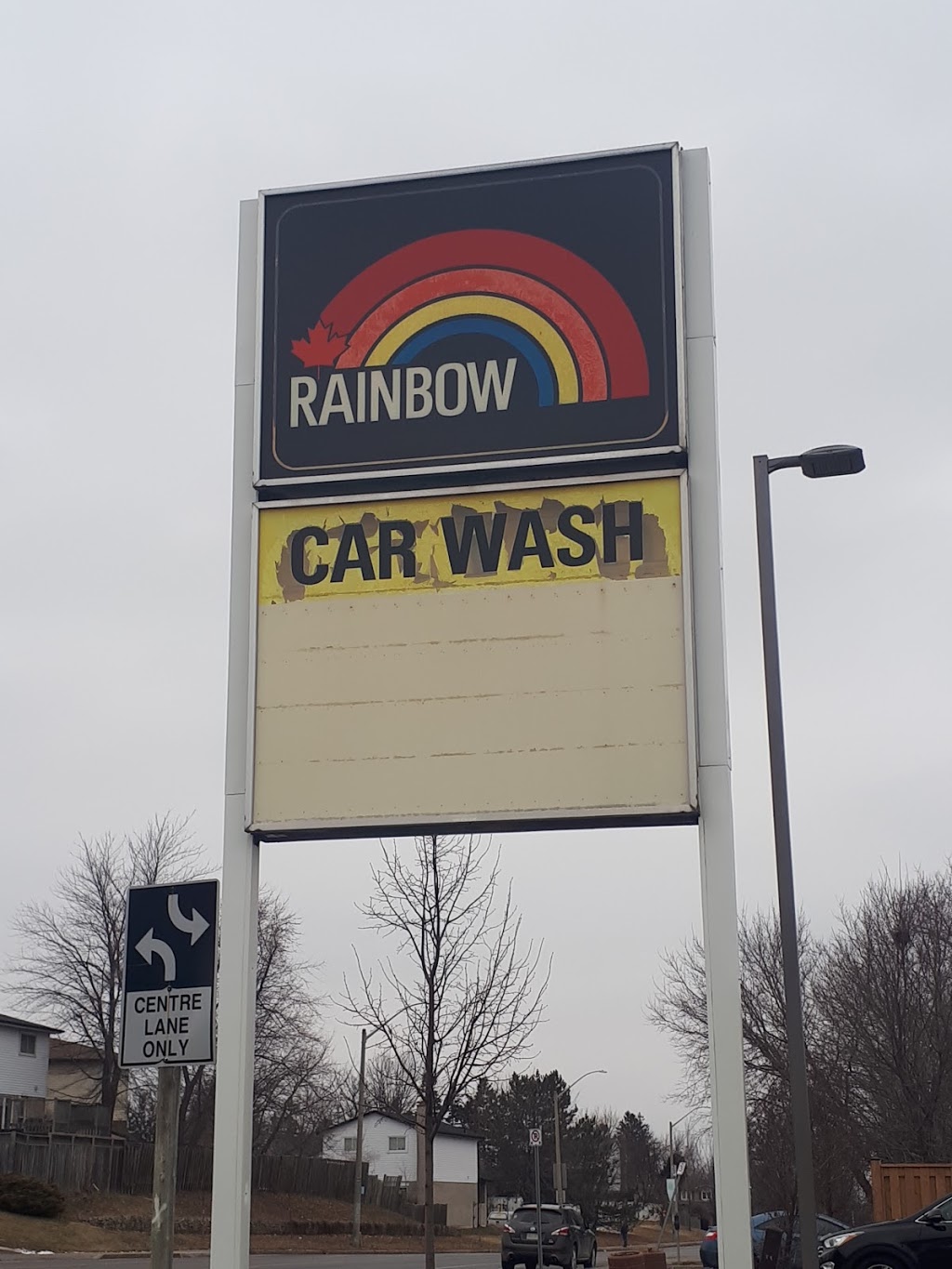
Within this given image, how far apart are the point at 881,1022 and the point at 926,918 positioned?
4.32m

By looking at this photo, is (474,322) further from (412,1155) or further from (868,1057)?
(412,1155)

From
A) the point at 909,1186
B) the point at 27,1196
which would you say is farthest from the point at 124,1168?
the point at 909,1186

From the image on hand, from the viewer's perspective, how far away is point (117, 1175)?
152 ft

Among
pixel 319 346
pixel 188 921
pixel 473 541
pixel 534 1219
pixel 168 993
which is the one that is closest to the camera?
pixel 168 993

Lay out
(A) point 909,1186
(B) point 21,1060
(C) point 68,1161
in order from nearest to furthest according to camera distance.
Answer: (A) point 909,1186
(C) point 68,1161
(B) point 21,1060

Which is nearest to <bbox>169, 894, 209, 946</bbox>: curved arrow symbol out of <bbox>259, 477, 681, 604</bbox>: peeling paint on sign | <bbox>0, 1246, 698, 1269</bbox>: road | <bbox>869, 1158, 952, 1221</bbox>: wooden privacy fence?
<bbox>259, 477, 681, 604</bbox>: peeling paint on sign

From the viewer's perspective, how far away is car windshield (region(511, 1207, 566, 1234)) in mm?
34219

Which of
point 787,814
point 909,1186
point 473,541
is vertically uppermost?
point 473,541

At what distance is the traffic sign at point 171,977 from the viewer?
25.2 ft

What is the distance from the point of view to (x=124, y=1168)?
46594 mm

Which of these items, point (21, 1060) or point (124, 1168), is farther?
point (21, 1060)

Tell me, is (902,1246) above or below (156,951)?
below

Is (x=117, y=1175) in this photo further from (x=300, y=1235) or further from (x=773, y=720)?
(x=773, y=720)

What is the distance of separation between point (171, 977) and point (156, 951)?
174 mm
